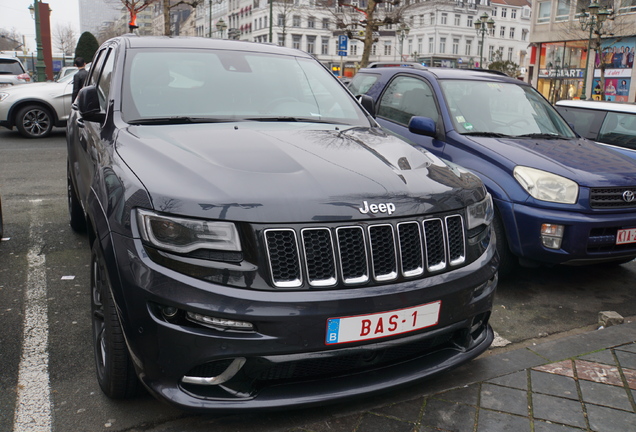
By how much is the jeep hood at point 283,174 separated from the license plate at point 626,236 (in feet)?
6.15

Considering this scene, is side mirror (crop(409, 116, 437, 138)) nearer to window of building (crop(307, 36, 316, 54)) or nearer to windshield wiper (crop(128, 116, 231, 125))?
windshield wiper (crop(128, 116, 231, 125))

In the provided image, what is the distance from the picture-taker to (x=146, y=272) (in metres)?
2.17

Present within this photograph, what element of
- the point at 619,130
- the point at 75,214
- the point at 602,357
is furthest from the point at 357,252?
the point at 619,130

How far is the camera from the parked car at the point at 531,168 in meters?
4.14

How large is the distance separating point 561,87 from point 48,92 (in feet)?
120

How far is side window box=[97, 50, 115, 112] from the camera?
3.57 m

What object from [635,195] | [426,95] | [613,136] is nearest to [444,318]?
[635,195]

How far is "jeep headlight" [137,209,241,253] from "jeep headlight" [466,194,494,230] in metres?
1.10

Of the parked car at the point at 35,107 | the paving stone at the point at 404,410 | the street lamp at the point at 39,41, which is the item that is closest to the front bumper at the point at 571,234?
the paving stone at the point at 404,410

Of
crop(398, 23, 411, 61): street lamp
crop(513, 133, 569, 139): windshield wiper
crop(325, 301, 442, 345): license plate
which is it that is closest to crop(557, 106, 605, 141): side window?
crop(513, 133, 569, 139): windshield wiper

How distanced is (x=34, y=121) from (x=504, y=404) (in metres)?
12.4

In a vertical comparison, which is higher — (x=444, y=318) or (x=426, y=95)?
(x=426, y=95)

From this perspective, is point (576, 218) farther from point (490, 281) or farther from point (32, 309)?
point (32, 309)

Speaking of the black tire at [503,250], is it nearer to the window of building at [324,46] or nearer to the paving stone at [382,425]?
the paving stone at [382,425]
